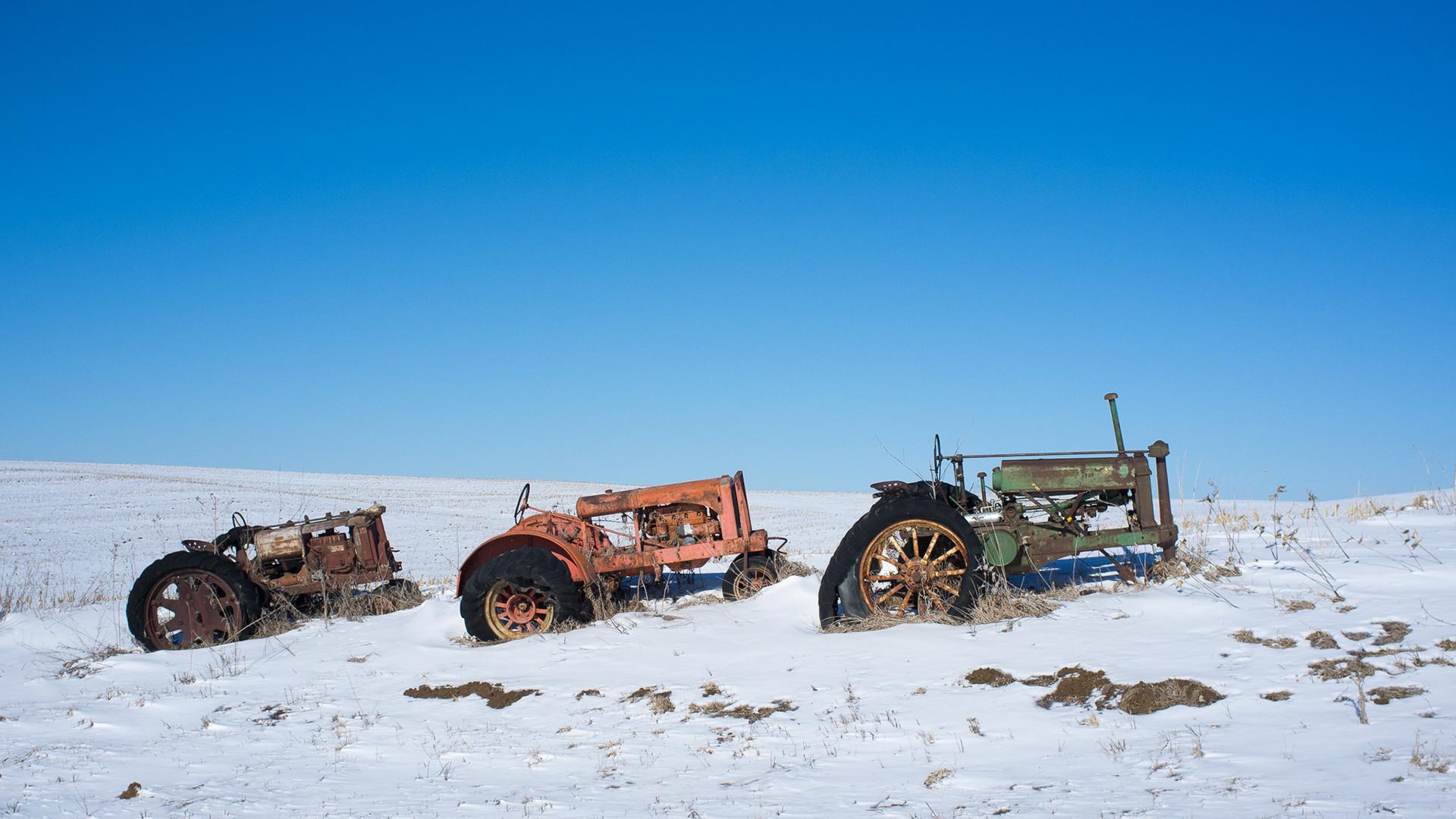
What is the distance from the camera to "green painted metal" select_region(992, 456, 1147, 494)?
8.38 metres

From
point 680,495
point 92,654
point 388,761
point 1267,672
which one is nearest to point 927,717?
point 1267,672

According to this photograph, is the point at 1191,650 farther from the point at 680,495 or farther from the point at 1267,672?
the point at 680,495

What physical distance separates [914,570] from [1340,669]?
3.16m

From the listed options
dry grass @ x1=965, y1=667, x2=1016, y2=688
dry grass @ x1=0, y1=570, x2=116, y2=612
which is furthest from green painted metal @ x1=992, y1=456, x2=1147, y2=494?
dry grass @ x1=0, y1=570, x2=116, y2=612

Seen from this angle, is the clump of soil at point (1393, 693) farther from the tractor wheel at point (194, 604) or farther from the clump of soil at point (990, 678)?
the tractor wheel at point (194, 604)

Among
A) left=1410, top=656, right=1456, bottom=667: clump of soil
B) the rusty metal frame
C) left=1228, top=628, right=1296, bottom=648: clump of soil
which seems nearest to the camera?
left=1410, top=656, right=1456, bottom=667: clump of soil

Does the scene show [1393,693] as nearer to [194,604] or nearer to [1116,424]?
[1116,424]

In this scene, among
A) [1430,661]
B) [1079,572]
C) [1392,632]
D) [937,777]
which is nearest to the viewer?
[937,777]

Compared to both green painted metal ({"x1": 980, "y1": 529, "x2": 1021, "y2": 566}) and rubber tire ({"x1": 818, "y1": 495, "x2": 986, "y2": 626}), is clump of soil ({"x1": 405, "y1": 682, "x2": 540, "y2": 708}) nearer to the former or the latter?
rubber tire ({"x1": 818, "y1": 495, "x2": 986, "y2": 626})

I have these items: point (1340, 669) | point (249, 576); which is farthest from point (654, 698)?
point (249, 576)

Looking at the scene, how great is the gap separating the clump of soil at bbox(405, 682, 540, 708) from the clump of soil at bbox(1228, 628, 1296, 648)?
4.77 m

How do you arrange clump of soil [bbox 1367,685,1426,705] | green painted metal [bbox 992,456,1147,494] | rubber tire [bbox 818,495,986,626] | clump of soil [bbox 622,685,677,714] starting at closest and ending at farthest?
clump of soil [bbox 1367,685,1426,705] → clump of soil [bbox 622,685,677,714] → rubber tire [bbox 818,495,986,626] → green painted metal [bbox 992,456,1147,494]

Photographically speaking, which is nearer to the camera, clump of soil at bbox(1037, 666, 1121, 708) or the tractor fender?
clump of soil at bbox(1037, 666, 1121, 708)

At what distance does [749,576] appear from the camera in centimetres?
1016
